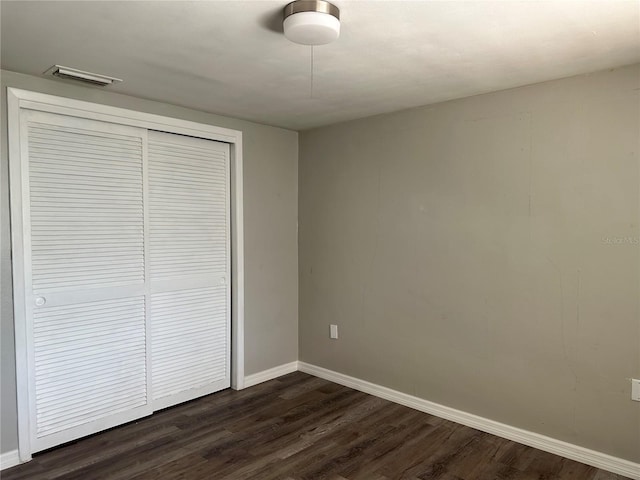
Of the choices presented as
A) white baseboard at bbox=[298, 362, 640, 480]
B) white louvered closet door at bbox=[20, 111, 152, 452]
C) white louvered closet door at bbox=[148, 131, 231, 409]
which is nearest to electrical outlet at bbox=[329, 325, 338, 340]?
white baseboard at bbox=[298, 362, 640, 480]

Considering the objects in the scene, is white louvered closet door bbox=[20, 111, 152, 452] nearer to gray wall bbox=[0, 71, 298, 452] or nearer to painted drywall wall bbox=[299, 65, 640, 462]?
gray wall bbox=[0, 71, 298, 452]

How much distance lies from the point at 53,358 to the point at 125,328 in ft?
1.51

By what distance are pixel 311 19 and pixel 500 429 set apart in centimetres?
272

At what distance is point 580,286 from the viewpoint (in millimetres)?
2576

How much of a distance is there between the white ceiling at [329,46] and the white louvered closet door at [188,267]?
55 cm

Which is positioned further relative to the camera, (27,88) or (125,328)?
(125,328)

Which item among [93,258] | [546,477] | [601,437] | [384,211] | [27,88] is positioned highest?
[27,88]

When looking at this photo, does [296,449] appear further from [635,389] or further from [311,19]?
[311,19]

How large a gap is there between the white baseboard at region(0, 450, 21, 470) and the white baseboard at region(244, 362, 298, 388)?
5.40 ft

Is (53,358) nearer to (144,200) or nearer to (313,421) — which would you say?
(144,200)

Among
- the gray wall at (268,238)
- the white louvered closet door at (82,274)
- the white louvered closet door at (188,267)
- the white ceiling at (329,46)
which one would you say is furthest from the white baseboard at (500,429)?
the white ceiling at (329,46)

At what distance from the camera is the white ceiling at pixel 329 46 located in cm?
178

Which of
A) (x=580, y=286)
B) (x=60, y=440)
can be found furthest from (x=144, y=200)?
(x=580, y=286)

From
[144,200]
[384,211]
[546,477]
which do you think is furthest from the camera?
[384,211]
